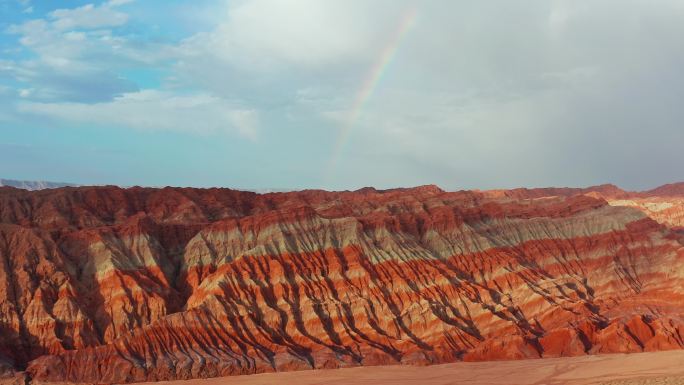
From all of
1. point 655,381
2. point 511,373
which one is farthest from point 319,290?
point 655,381

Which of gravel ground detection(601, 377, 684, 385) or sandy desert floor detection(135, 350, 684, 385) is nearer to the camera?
gravel ground detection(601, 377, 684, 385)

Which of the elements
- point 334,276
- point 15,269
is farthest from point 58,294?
point 334,276

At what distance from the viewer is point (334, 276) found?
94125 millimetres

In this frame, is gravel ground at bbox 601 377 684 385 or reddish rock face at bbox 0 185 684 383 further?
reddish rock face at bbox 0 185 684 383

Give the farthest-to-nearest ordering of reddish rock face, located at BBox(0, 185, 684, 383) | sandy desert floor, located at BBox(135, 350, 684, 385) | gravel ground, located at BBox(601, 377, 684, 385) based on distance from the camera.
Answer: reddish rock face, located at BBox(0, 185, 684, 383) < sandy desert floor, located at BBox(135, 350, 684, 385) < gravel ground, located at BBox(601, 377, 684, 385)

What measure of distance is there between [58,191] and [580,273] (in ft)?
262

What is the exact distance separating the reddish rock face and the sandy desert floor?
2.48 m

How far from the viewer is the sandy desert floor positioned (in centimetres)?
7100

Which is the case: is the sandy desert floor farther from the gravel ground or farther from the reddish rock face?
the reddish rock face

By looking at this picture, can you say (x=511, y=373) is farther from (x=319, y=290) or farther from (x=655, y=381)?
(x=319, y=290)

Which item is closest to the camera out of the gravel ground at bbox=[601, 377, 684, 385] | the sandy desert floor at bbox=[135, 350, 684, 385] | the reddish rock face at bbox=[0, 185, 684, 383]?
the gravel ground at bbox=[601, 377, 684, 385]

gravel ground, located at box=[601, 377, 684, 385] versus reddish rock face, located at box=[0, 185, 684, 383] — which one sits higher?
reddish rock face, located at box=[0, 185, 684, 383]

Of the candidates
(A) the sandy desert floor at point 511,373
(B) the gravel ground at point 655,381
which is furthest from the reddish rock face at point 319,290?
(B) the gravel ground at point 655,381

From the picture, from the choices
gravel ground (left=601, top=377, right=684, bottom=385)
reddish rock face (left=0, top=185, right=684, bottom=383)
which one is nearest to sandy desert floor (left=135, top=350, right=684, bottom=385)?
gravel ground (left=601, top=377, right=684, bottom=385)
